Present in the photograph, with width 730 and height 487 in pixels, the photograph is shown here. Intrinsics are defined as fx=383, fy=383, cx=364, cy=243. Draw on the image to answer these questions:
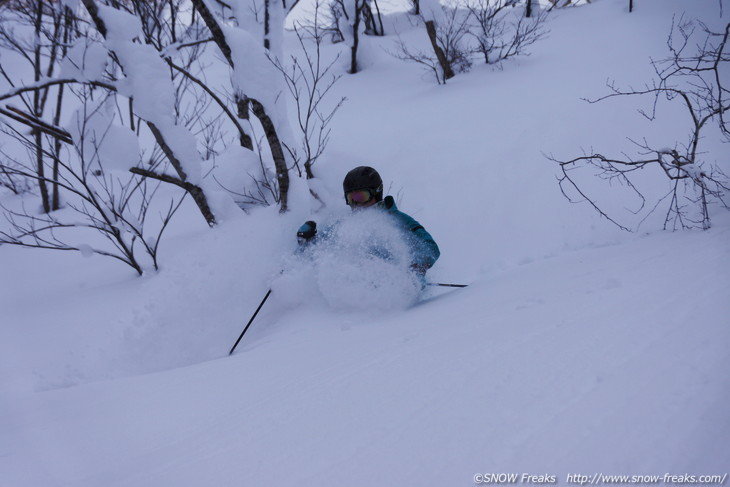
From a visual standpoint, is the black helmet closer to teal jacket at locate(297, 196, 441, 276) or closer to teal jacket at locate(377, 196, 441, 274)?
teal jacket at locate(297, 196, 441, 276)

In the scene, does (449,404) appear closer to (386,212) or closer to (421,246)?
(421,246)

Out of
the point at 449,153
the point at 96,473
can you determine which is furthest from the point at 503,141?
the point at 96,473

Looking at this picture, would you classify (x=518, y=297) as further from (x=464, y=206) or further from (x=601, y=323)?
(x=464, y=206)

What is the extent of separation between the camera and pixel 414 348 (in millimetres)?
1674

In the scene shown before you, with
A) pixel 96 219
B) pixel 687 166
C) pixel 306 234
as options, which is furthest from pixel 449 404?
pixel 96 219

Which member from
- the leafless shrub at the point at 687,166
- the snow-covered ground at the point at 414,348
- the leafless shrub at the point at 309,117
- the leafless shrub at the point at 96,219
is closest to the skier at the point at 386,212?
the snow-covered ground at the point at 414,348

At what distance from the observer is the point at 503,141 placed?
15.1ft

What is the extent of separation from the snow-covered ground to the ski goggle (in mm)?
682

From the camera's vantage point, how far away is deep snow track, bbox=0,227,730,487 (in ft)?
3.16

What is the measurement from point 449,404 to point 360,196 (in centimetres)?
217

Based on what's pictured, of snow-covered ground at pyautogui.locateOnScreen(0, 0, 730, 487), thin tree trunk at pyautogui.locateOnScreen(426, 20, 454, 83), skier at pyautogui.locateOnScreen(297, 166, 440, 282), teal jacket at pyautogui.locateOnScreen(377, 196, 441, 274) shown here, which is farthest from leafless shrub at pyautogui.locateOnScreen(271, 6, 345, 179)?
thin tree trunk at pyautogui.locateOnScreen(426, 20, 454, 83)

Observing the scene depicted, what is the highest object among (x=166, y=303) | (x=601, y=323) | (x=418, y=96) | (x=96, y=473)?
(x=418, y=96)

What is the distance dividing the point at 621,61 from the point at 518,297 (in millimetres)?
5558

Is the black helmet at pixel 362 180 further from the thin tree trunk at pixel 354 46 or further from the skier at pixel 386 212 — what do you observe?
the thin tree trunk at pixel 354 46
